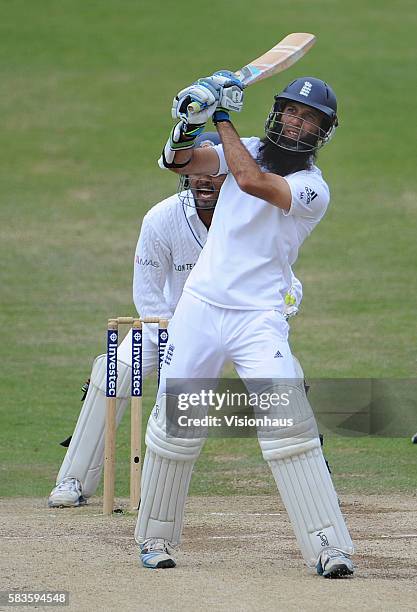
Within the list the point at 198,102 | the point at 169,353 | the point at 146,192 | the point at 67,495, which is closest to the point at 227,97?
the point at 198,102

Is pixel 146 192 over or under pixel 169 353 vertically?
under

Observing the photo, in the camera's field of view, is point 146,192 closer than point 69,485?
No

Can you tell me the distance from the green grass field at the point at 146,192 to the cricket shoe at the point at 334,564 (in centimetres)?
289

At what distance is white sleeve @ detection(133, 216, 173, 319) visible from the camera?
23.1 feet

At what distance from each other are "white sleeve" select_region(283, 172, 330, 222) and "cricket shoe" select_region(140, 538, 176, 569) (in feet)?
4.63

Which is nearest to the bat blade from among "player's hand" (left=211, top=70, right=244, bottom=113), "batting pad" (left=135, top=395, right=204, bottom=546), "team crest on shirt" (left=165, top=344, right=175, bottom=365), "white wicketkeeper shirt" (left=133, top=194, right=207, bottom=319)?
"player's hand" (left=211, top=70, right=244, bottom=113)

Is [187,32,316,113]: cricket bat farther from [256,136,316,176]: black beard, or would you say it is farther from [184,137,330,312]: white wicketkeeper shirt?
[184,137,330,312]: white wicketkeeper shirt

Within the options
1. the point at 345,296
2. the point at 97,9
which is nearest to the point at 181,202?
the point at 345,296

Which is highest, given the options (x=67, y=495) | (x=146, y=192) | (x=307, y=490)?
(x=307, y=490)

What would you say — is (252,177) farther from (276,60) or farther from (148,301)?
(148,301)

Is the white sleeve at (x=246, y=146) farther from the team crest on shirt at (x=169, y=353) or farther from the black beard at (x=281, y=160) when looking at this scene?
the team crest on shirt at (x=169, y=353)

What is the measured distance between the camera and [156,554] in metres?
5.15

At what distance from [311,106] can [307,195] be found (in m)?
0.39

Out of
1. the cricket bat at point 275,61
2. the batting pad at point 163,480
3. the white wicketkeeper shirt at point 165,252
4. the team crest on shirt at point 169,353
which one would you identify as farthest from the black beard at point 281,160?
the white wicketkeeper shirt at point 165,252
